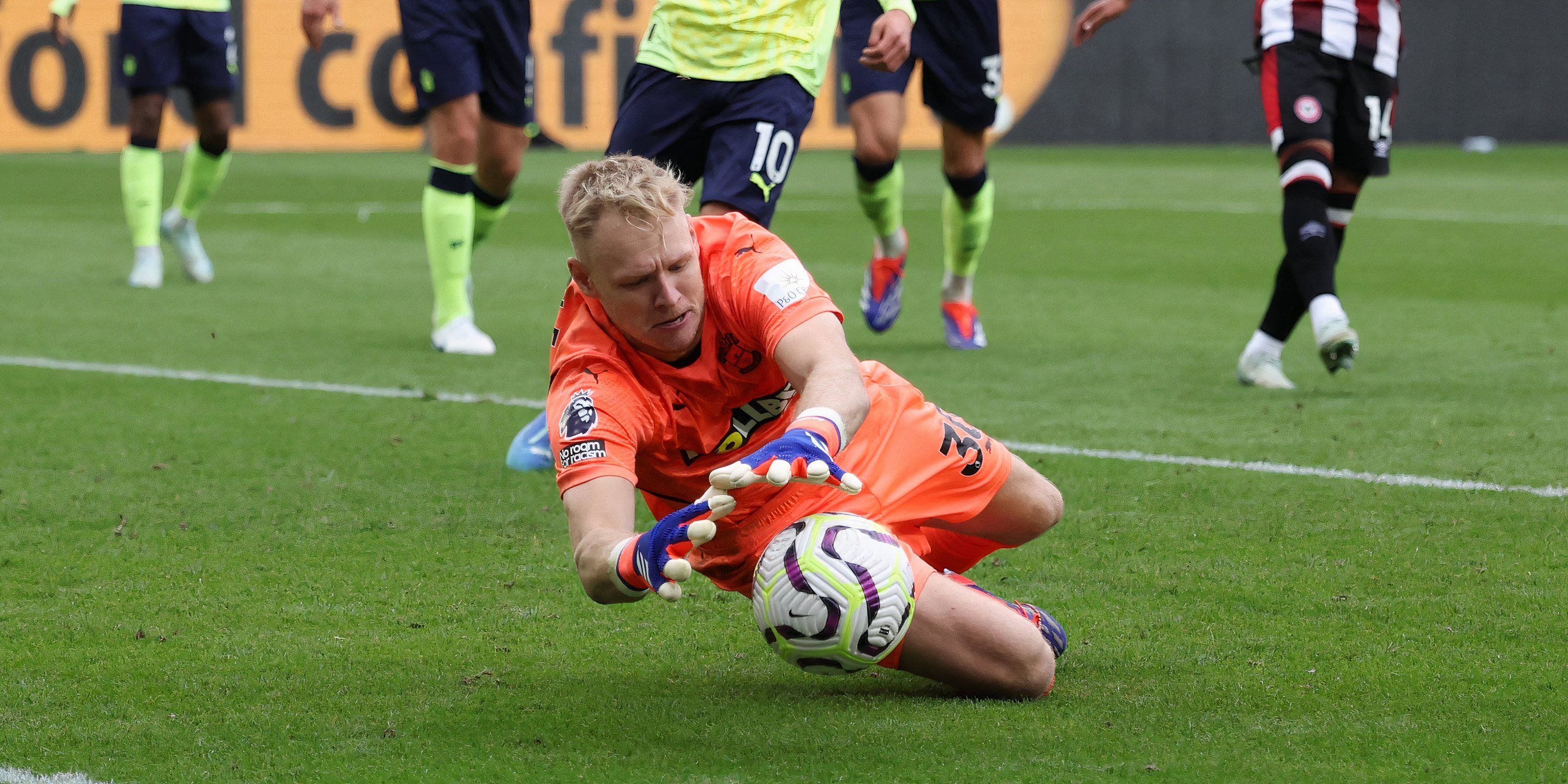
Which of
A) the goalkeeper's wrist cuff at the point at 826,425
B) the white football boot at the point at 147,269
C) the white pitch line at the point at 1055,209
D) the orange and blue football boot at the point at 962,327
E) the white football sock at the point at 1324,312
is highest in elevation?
the goalkeeper's wrist cuff at the point at 826,425

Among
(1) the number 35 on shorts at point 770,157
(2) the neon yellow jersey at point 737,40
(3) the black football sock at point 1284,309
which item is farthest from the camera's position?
(3) the black football sock at point 1284,309

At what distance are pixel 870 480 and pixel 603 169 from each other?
2.44ft

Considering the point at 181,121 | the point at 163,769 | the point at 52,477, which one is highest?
the point at 163,769

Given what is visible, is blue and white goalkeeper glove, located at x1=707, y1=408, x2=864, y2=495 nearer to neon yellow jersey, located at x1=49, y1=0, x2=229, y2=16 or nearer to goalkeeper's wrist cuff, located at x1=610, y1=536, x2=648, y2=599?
goalkeeper's wrist cuff, located at x1=610, y1=536, x2=648, y2=599

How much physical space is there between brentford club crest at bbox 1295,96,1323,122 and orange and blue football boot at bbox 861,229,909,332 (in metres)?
1.85

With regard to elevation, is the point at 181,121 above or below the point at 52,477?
below

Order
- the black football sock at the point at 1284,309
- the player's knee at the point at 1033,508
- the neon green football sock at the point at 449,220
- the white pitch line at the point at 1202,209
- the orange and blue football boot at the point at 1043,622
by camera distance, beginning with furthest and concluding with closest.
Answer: the white pitch line at the point at 1202,209
the neon green football sock at the point at 449,220
the black football sock at the point at 1284,309
the player's knee at the point at 1033,508
the orange and blue football boot at the point at 1043,622

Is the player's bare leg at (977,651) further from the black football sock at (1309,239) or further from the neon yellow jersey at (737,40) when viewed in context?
the black football sock at (1309,239)

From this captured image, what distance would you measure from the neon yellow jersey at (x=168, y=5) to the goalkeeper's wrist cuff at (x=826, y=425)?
732 centimetres

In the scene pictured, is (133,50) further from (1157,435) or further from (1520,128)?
(1520,128)

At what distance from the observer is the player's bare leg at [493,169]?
6555mm

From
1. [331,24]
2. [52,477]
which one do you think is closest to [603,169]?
[52,477]

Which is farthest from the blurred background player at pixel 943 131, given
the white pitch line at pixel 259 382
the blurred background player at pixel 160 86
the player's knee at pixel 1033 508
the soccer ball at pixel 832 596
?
the soccer ball at pixel 832 596

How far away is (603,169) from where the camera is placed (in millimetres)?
2658
